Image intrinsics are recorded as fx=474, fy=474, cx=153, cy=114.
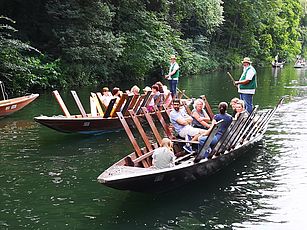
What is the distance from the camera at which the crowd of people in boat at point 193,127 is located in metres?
6.73

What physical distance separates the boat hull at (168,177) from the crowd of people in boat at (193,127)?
0.65 feet

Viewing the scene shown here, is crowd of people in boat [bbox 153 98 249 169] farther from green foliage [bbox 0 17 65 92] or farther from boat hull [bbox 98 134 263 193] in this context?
green foliage [bbox 0 17 65 92]

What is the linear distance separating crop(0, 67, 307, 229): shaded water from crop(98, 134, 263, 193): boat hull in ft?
0.63

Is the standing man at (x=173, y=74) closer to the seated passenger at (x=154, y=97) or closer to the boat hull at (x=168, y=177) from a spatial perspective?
the seated passenger at (x=154, y=97)

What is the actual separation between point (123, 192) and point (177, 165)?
0.92 metres

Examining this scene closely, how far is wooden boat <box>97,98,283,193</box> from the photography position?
598 cm

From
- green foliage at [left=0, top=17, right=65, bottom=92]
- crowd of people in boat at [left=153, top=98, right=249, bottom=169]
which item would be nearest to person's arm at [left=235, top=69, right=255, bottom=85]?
crowd of people in boat at [left=153, top=98, right=249, bottom=169]

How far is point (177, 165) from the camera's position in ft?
22.7

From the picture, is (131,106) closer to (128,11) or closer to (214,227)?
(214,227)

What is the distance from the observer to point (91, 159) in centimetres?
920

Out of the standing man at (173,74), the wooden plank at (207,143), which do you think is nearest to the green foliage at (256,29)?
the standing man at (173,74)

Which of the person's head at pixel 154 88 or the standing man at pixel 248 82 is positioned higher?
the standing man at pixel 248 82

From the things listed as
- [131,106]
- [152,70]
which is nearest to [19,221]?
[131,106]

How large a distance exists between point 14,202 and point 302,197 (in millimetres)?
4198
